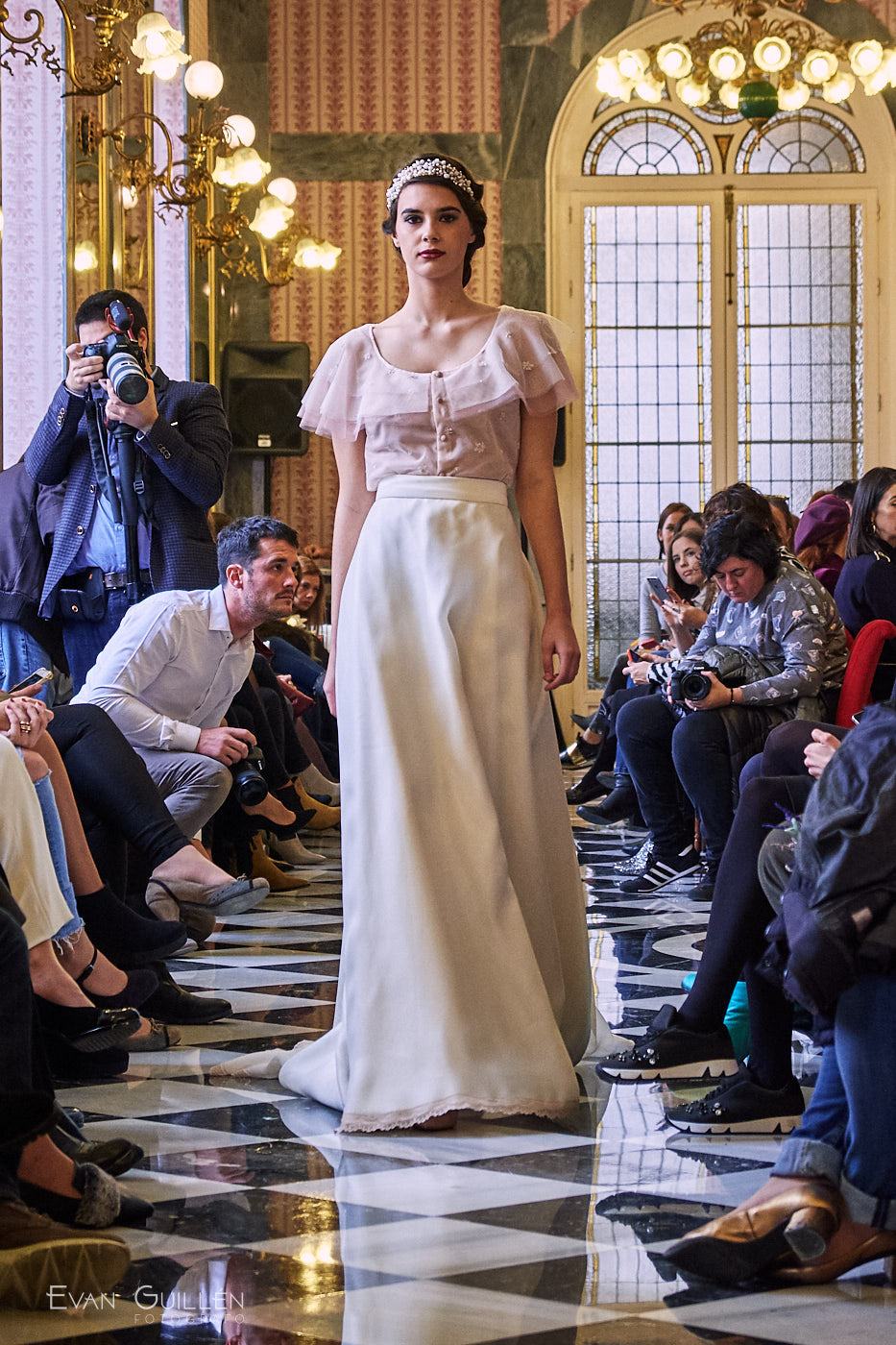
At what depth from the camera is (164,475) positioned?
428 centimetres

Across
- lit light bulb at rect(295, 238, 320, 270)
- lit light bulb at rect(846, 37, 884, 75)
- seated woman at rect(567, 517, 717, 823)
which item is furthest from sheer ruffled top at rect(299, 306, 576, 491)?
lit light bulb at rect(295, 238, 320, 270)

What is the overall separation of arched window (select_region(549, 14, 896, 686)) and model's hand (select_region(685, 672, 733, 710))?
7379 mm

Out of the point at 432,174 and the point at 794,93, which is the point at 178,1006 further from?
the point at 794,93

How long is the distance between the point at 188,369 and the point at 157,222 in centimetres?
86

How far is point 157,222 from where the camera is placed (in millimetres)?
9727

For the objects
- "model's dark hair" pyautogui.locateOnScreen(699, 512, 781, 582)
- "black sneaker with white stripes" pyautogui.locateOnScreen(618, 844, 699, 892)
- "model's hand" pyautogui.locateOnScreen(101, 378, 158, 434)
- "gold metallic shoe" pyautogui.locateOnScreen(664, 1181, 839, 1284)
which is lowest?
"black sneaker with white stripes" pyautogui.locateOnScreen(618, 844, 699, 892)

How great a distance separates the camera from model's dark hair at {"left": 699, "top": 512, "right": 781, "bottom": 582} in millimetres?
4539

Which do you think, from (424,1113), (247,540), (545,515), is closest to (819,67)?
(247,540)

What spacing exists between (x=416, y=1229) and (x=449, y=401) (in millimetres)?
1350

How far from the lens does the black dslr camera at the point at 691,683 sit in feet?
15.0

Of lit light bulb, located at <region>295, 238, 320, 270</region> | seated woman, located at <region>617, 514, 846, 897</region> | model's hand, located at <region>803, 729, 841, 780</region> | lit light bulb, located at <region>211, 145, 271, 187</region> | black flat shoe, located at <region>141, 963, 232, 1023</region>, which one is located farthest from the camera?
lit light bulb, located at <region>295, 238, 320, 270</region>

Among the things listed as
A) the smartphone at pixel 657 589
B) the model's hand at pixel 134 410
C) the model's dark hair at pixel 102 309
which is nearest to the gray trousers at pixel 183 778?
the model's hand at pixel 134 410

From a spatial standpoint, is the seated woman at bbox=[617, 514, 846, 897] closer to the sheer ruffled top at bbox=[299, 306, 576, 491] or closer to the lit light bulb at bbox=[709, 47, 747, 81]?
the sheer ruffled top at bbox=[299, 306, 576, 491]

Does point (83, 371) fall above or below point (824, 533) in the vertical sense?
above
